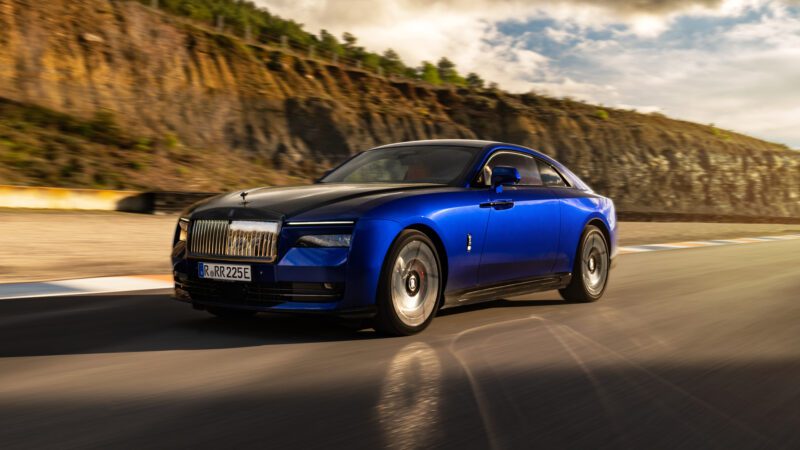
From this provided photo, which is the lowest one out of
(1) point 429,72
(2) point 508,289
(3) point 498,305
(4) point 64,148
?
(3) point 498,305

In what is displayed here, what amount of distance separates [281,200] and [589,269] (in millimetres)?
3620

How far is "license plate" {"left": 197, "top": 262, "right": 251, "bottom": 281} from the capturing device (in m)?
5.94

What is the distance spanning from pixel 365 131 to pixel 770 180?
33.1 meters

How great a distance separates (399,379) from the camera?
4.94 metres

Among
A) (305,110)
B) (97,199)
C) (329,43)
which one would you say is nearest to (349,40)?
(329,43)

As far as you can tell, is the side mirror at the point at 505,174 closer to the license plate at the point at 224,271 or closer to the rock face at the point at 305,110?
the license plate at the point at 224,271

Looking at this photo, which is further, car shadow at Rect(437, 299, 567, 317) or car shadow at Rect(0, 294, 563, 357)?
car shadow at Rect(437, 299, 567, 317)

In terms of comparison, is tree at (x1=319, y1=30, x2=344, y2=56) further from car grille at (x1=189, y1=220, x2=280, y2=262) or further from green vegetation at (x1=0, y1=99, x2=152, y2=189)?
car grille at (x1=189, y1=220, x2=280, y2=262)

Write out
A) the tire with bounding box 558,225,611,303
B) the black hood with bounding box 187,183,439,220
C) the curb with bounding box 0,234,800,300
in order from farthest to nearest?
the tire with bounding box 558,225,611,303 < the curb with bounding box 0,234,800,300 < the black hood with bounding box 187,183,439,220

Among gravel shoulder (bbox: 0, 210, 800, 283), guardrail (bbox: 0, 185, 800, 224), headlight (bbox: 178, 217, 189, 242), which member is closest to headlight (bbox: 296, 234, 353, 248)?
headlight (bbox: 178, 217, 189, 242)

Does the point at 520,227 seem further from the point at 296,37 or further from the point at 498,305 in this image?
the point at 296,37

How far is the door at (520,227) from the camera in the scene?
23.2 feet

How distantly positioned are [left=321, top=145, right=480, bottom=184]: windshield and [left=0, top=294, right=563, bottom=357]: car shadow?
121 centimetres

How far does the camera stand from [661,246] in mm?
18734
